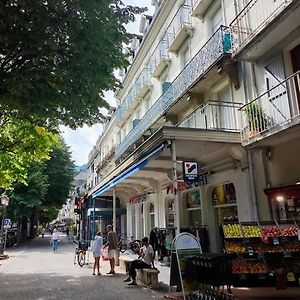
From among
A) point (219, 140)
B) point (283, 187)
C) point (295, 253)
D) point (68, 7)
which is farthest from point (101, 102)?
point (295, 253)

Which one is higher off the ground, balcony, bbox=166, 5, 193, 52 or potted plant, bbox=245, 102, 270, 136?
balcony, bbox=166, 5, 193, 52

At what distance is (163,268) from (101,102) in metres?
7.12

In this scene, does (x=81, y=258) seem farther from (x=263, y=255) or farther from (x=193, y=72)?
(x=263, y=255)

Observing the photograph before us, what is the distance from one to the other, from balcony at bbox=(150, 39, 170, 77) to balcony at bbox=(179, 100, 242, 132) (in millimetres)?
5387

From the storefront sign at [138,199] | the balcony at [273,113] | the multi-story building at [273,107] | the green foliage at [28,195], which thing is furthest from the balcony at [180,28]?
the green foliage at [28,195]

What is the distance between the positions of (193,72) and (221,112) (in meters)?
2.46

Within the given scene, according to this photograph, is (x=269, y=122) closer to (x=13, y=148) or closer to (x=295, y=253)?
(x=295, y=253)

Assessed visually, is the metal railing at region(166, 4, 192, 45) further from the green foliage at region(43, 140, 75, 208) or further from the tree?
the green foliage at region(43, 140, 75, 208)

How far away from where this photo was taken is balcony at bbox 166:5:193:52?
1515cm

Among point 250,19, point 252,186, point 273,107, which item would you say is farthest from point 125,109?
point 273,107

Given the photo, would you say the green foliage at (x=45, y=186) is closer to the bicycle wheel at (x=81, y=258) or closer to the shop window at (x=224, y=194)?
the bicycle wheel at (x=81, y=258)

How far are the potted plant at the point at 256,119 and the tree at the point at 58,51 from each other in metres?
3.75

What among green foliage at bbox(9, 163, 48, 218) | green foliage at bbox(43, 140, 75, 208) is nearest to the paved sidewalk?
green foliage at bbox(9, 163, 48, 218)

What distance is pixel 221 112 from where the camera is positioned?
39.6 ft
